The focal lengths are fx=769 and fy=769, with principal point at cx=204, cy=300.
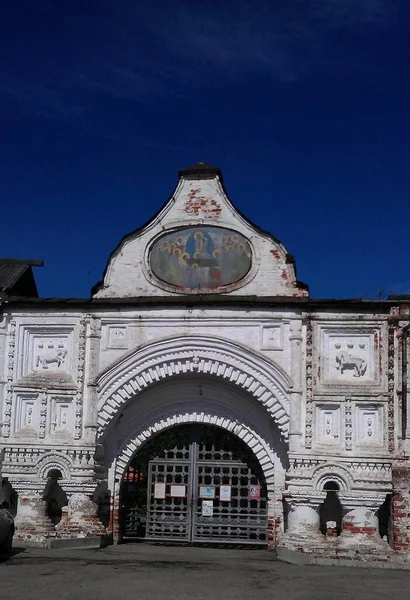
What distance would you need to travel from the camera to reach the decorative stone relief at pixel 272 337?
39.5 ft

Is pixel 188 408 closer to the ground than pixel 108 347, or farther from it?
closer to the ground

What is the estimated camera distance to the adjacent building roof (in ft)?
→ 43.5

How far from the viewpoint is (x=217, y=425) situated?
12711 mm

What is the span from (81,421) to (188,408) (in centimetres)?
179

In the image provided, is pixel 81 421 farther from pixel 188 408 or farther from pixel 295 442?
pixel 295 442

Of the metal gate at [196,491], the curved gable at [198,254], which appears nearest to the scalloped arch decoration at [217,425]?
the metal gate at [196,491]

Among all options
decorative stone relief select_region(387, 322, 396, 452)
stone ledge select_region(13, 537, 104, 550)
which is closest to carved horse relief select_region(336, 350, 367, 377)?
decorative stone relief select_region(387, 322, 396, 452)

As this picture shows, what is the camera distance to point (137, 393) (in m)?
12.4

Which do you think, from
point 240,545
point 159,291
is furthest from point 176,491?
point 159,291

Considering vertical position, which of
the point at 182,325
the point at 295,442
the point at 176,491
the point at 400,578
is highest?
the point at 182,325

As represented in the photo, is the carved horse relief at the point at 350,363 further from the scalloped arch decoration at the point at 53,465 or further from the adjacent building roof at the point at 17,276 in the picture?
the adjacent building roof at the point at 17,276

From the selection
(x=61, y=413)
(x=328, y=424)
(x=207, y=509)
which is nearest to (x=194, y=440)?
(x=207, y=509)

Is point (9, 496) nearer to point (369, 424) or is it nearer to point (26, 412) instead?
point (26, 412)

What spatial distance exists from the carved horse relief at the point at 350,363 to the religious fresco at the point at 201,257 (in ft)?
6.71
